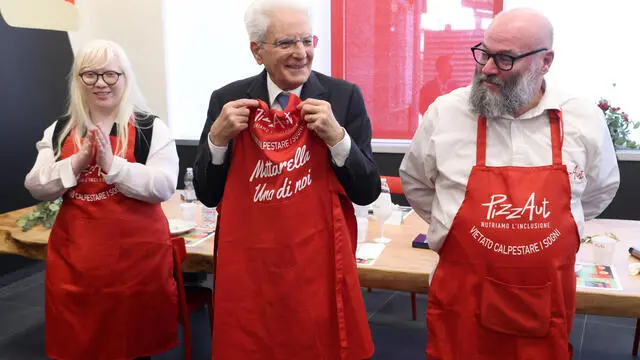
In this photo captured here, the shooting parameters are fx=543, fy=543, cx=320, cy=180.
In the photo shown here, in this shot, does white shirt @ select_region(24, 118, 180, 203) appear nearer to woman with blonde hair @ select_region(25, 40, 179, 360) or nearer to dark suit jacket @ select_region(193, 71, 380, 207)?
woman with blonde hair @ select_region(25, 40, 179, 360)

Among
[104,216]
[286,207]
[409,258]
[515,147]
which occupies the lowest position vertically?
[409,258]

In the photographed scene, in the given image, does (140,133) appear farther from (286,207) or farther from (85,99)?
(286,207)

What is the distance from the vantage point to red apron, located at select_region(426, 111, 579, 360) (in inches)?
60.7

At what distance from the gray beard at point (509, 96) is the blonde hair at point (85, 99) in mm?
1395

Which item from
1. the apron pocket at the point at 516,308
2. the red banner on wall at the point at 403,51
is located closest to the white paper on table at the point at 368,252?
the apron pocket at the point at 516,308

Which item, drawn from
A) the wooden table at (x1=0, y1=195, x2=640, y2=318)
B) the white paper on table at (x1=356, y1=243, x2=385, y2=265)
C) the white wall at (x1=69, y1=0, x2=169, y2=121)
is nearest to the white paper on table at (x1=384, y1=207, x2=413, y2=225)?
the wooden table at (x1=0, y1=195, x2=640, y2=318)

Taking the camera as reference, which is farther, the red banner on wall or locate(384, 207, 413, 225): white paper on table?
the red banner on wall

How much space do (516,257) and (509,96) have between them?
471mm

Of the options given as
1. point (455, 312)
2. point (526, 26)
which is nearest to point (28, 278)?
point (455, 312)

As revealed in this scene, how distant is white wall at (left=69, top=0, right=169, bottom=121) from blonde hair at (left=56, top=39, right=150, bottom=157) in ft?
9.74

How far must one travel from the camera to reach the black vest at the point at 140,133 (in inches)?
86.9

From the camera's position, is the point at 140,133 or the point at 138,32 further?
the point at 138,32

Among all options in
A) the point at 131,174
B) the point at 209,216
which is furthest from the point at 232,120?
the point at 209,216

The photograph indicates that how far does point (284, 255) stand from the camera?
1596 millimetres
